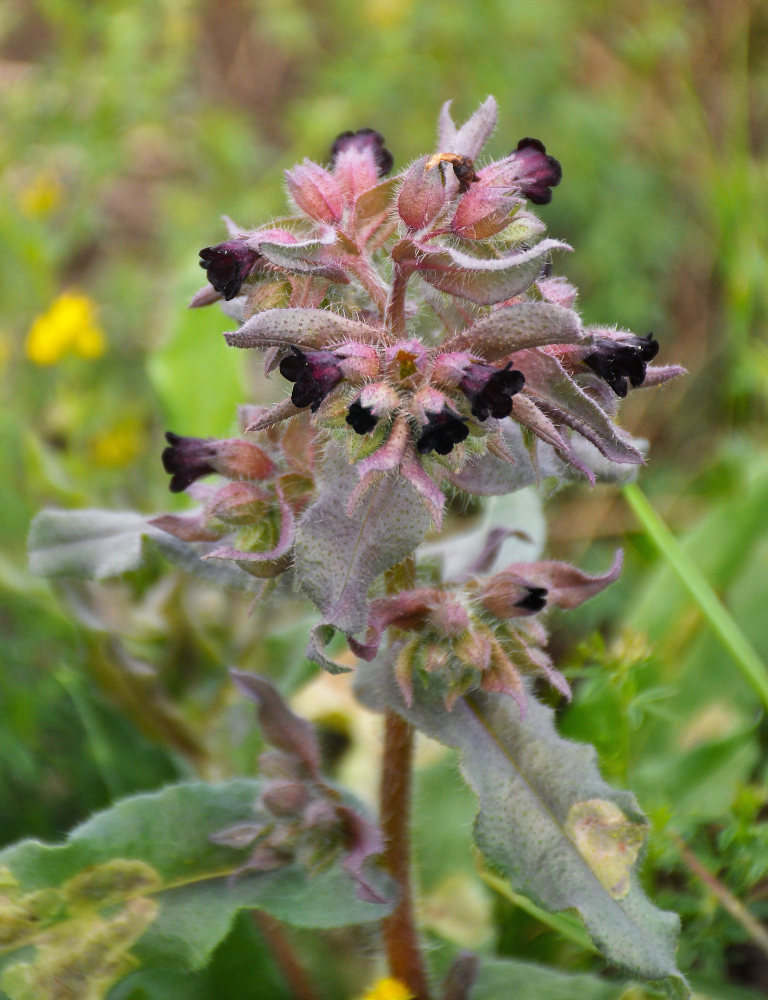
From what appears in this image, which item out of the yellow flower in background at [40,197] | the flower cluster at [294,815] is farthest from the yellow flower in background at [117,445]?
the flower cluster at [294,815]

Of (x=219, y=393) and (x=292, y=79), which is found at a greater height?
(x=292, y=79)

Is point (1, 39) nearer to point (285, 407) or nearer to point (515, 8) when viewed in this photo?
point (515, 8)

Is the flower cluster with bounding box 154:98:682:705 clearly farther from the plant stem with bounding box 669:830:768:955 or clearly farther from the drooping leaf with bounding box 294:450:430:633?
the plant stem with bounding box 669:830:768:955

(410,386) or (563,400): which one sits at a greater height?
(410,386)

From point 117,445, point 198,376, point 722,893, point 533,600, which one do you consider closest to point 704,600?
point 722,893

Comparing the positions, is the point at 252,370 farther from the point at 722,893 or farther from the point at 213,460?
the point at 722,893

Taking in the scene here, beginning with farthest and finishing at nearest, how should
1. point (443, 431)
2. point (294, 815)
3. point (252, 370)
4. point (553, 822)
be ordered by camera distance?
point (252, 370)
point (294, 815)
point (553, 822)
point (443, 431)

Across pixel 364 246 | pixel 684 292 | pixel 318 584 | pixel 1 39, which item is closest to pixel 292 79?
pixel 1 39

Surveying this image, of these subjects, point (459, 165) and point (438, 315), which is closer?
point (459, 165)
